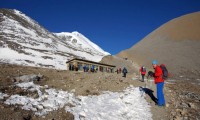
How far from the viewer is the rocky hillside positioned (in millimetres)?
55306

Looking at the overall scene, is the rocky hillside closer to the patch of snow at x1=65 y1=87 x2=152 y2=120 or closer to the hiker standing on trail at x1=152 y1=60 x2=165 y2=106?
the hiker standing on trail at x1=152 y1=60 x2=165 y2=106

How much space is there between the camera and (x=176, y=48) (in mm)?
67312

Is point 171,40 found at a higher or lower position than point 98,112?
higher

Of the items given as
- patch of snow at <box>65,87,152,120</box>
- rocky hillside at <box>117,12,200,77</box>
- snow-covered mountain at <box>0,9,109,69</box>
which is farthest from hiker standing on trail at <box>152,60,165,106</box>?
snow-covered mountain at <box>0,9,109,69</box>

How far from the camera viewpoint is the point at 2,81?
11312 mm

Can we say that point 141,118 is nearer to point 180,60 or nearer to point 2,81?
point 2,81

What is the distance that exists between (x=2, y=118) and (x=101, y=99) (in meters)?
5.14

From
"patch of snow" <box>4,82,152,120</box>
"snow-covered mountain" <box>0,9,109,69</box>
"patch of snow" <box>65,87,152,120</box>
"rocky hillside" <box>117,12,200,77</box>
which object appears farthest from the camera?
"snow-covered mountain" <box>0,9,109,69</box>

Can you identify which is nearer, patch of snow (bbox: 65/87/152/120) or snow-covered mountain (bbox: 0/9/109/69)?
patch of snow (bbox: 65/87/152/120)

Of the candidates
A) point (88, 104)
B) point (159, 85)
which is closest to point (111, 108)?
point (88, 104)

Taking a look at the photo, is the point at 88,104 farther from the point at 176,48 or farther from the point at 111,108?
the point at 176,48

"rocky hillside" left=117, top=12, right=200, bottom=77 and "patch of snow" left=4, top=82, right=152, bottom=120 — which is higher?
"rocky hillside" left=117, top=12, right=200, bottom=77

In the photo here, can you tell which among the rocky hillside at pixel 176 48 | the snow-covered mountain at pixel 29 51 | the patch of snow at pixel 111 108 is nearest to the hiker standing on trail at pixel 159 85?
the patch of snow at pixel 111 108

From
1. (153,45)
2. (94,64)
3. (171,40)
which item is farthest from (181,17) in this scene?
(94,64)
